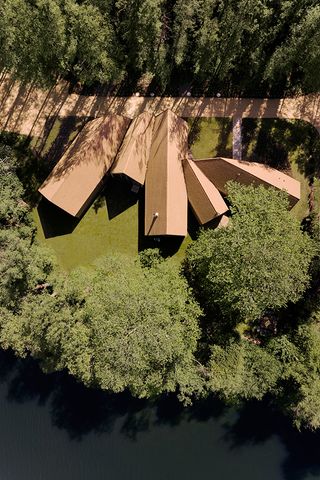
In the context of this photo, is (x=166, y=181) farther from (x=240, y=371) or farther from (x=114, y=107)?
(x=240, y=371)

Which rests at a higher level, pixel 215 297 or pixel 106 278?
pixel 215 297

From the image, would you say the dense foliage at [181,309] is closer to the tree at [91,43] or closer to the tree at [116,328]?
the tree at [116,328]

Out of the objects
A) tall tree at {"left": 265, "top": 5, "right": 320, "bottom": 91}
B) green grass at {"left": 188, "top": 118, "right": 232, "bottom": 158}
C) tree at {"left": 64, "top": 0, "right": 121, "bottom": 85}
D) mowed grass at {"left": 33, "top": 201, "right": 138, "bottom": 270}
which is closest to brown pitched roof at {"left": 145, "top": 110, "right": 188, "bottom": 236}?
green grass at {"left": 188, "top": 118, "right": 232, "bottom": 158}

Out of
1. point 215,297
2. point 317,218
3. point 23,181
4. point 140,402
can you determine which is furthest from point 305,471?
point 23,181

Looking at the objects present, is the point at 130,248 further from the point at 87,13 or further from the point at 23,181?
the point at 87,13

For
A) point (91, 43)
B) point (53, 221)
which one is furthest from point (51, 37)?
point (53, 221)
